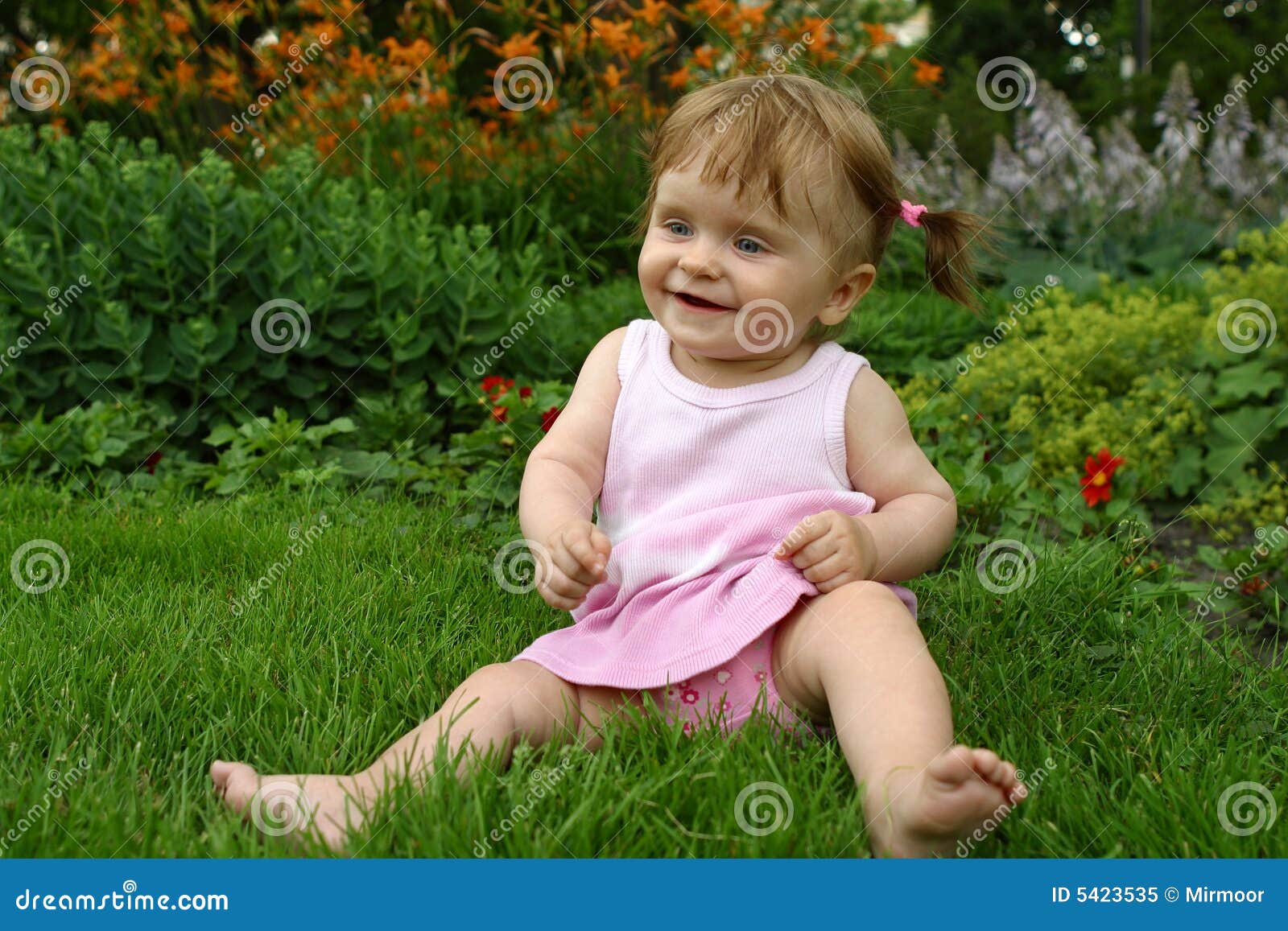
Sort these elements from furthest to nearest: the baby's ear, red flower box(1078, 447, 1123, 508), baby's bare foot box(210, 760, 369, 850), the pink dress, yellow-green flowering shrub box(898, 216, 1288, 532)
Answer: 1. yellow-green flowering shrub box(898, 216, 1288, 532)
2. red flower box(1078, 447, 1123, 508)
3. the baby's ear
4. the pink dress
5. baby's bare foot box(210, 760, 369, 850)

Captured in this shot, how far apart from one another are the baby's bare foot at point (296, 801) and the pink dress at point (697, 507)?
16.8 inches

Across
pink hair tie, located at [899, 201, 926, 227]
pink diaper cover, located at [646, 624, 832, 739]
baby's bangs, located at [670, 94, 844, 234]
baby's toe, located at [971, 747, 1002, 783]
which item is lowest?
pink diaper cover, located at [646, 624, 832, 739]

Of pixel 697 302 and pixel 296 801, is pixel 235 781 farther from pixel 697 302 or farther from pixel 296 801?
pixel 697 302

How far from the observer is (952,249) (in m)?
2.34

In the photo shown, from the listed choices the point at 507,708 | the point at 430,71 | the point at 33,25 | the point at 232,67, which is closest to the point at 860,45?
the point at 430,71

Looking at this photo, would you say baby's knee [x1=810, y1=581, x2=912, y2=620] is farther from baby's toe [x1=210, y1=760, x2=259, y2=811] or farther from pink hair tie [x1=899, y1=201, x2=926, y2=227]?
baby's toe [x1=210, y1=760, x2=259, y2=811]

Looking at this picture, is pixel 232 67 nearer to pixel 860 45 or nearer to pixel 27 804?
pixel 860 45

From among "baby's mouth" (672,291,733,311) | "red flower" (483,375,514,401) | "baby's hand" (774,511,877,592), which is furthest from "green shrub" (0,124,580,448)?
"baby's hand" (774,511,877,592)

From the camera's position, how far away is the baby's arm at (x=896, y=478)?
2.09m

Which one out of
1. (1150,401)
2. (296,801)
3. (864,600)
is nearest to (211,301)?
(296,801)

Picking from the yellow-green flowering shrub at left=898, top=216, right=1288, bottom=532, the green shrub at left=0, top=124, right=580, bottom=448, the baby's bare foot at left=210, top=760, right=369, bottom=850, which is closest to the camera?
the baby's bare foot at left=210, top=760, right=369, bottom=850

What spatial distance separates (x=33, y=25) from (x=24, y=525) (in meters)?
10.4

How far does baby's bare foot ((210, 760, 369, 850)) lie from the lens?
165 centimetres

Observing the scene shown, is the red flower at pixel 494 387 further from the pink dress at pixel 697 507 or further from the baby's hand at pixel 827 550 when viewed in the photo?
the baby's hand at pixel 827 550
